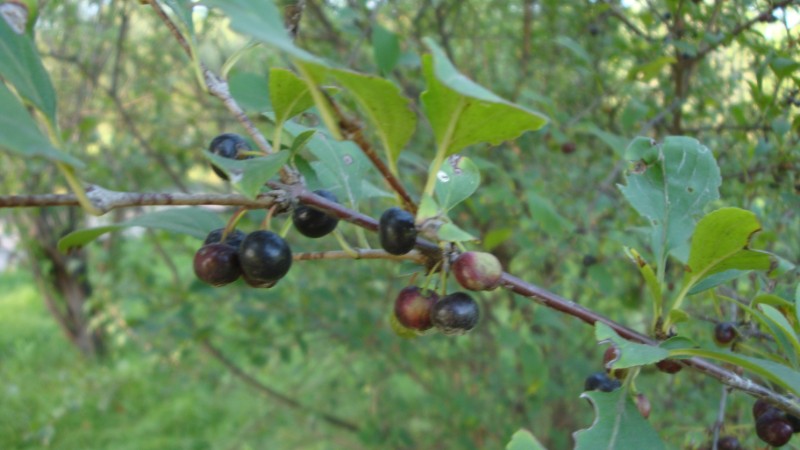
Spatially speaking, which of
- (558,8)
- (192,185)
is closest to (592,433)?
(558,8)

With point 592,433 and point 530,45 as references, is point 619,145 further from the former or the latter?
point 530,45

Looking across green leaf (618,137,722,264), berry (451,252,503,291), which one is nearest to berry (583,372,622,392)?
green leaf (618,137,722,264)

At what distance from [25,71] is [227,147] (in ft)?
0.76

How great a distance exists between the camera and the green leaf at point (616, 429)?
75 cm

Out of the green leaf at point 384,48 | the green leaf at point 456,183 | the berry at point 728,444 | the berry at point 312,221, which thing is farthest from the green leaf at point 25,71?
the berry at point 728,444

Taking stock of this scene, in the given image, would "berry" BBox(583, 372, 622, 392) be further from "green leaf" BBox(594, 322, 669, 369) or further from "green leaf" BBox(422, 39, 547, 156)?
"green leaf" BBox(422, 39, 547, 156)

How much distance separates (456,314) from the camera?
0.73 m

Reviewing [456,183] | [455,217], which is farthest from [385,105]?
[455,217]

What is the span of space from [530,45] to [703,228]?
2161 millimetres

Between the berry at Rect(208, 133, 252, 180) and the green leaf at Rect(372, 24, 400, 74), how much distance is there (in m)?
0.65

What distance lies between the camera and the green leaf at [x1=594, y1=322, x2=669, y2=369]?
619 millimetres

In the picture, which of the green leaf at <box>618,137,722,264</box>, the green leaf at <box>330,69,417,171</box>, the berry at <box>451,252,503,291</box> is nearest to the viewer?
the green leaf at <box>330,69,417,171</box>

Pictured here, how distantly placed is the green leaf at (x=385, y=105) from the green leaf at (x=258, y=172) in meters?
0.10

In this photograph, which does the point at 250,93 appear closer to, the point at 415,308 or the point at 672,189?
the point at 415,308
